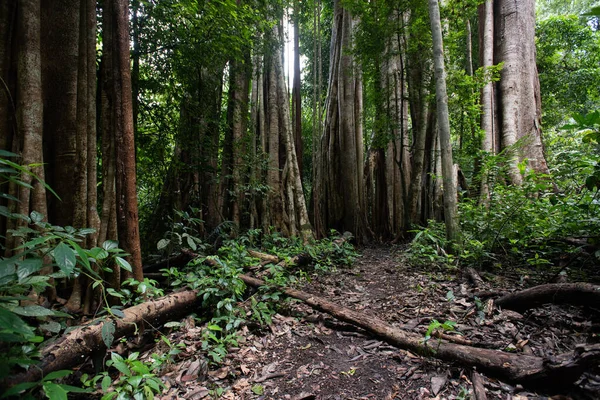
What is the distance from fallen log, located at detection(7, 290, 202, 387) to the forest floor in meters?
0.18

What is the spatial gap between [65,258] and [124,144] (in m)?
1.91

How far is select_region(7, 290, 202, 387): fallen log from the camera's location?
1.40 metres

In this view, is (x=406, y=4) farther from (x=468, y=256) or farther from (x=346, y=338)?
(x=346, y=338)

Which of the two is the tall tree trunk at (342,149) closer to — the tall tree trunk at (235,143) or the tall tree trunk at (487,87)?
the tall tree trunk at (235,143)

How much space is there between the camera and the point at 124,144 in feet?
8.45

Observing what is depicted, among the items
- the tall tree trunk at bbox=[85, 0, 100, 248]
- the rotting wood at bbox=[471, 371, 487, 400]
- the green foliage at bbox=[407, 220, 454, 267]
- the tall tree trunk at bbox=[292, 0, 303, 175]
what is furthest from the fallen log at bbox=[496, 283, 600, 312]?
the tall tree trunk at bbox=[292, 0, 303, 175]

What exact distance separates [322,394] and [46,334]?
170 centimetres

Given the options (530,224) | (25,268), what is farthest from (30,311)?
(530,224)

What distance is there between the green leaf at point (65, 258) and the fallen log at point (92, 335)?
1.69 ft

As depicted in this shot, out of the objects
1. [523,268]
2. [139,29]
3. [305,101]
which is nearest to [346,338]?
[523,268]

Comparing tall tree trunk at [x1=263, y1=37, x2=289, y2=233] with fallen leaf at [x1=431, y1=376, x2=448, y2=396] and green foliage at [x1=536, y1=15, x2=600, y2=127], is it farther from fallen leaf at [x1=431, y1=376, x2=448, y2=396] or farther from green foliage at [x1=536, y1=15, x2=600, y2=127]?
green foliage at [x1=536, y1=15, x2=600, y2=127]

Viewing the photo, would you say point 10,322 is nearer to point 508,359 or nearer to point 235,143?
point 508,359

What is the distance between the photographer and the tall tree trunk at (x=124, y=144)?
2.54m

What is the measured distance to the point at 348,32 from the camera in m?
7.25
